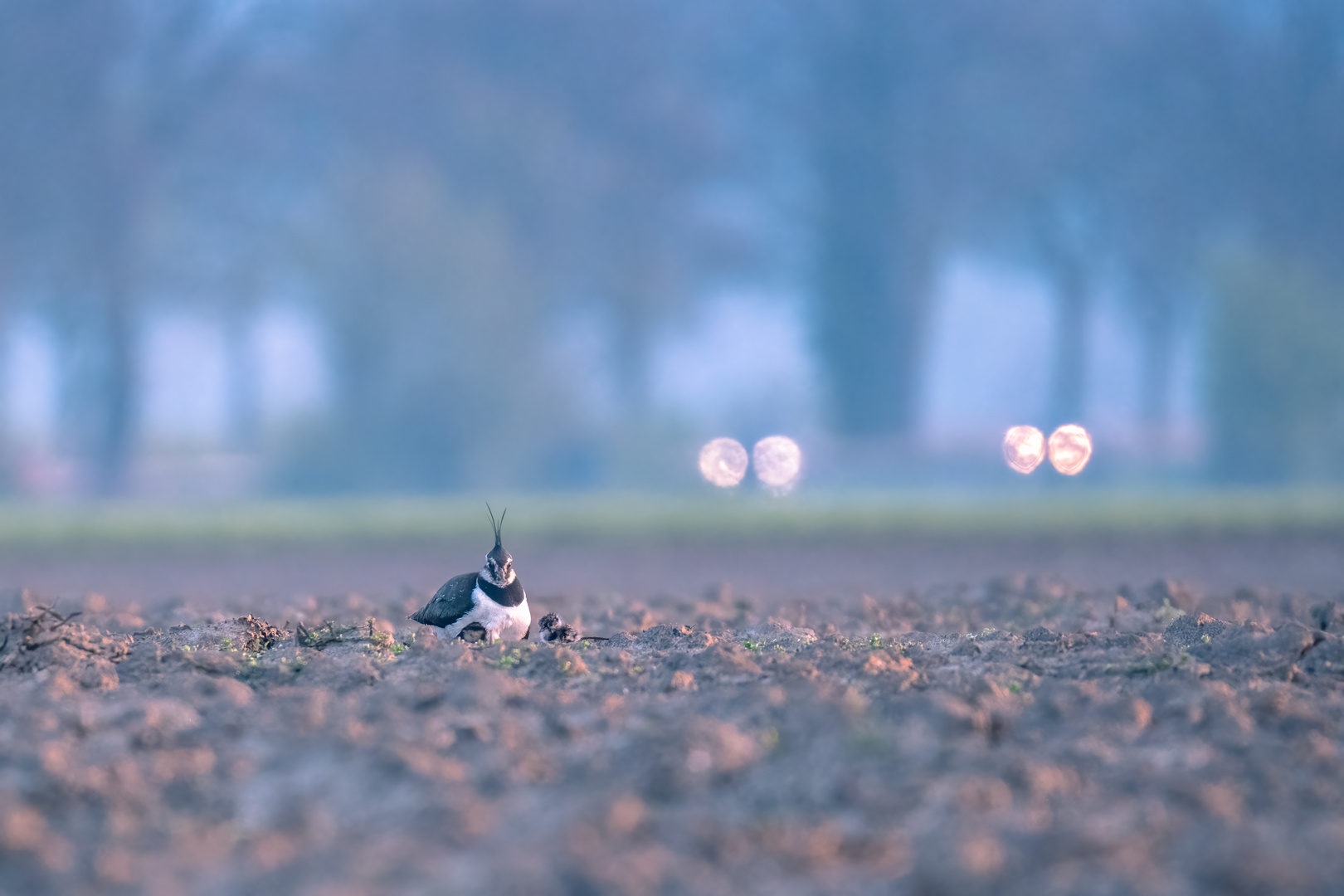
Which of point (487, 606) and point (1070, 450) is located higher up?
point (1070, 450)

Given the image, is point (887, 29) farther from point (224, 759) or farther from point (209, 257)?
point (224, 759)

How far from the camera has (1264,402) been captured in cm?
4428

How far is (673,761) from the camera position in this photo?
4.93 metres

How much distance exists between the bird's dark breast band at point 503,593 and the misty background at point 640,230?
36.6m

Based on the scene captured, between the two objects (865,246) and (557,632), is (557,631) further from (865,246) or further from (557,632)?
(865,246)

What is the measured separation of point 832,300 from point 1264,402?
48.9ft

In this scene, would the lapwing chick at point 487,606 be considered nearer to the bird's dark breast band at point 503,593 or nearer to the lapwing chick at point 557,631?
the bird's dark breast band at point 503,593

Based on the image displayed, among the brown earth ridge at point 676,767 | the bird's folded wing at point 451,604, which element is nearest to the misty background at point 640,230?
the bird's folded wing at point 451,604

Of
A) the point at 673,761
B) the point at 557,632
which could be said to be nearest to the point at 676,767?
the point at 673,761

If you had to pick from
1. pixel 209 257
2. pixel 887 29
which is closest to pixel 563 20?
pixel 887 29

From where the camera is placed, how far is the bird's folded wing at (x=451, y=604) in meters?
7.96

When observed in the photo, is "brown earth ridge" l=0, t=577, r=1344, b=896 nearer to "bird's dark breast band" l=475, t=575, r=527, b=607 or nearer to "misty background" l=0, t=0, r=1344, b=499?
"bird's dark breast band" l=475, t=575, r=527, b=607

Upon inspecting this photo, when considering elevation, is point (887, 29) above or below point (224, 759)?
above

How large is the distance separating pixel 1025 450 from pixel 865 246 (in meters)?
9.25
